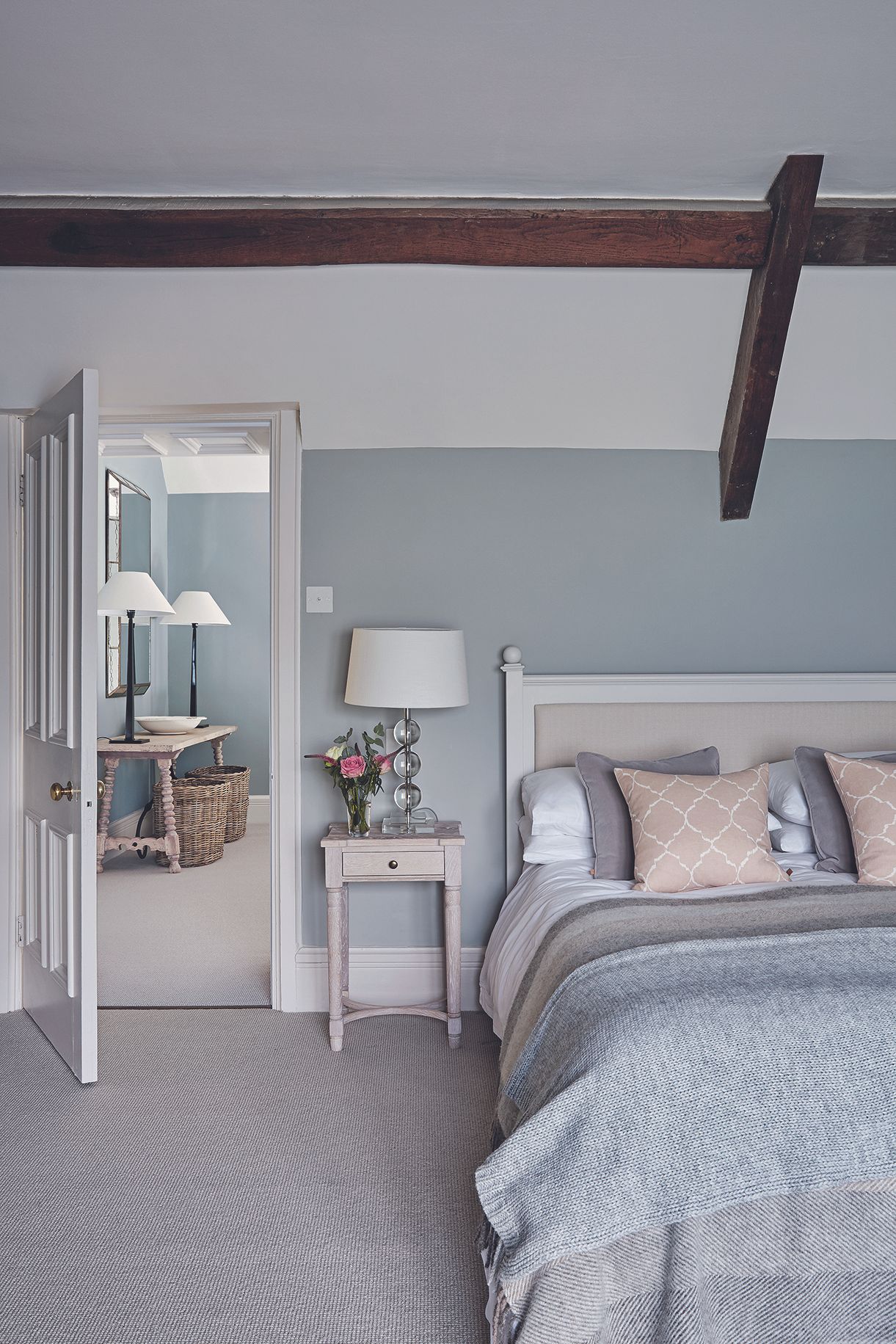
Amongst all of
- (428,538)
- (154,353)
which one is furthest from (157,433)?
(428,538)

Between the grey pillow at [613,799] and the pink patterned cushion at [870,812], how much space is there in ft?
1.31

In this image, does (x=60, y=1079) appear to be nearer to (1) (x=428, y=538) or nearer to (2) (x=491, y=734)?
(2) (x=491, y=734)

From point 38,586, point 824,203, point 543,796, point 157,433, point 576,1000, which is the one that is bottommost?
point 576,1000

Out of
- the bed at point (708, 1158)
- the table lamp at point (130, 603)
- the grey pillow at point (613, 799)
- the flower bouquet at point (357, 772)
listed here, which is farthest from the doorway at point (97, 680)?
the table lamp at point (130, 603)

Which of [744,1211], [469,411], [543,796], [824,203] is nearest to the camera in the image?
[744,1211]

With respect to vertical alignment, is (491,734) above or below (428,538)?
below

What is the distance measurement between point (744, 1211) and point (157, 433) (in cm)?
312

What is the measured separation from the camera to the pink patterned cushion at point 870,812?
8.64 feet

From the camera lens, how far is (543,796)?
10.0 feet

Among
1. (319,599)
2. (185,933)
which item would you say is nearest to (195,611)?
(185,933)

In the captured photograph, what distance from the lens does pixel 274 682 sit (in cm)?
335

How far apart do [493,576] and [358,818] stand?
98 centimetres

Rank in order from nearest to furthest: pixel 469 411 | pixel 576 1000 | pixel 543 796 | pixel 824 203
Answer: pixel 576 1000
pixel 824 203
pixel 543 796
pixel 469 411

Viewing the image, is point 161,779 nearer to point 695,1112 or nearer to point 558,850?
point 558,850
